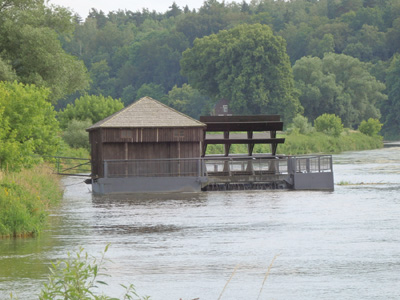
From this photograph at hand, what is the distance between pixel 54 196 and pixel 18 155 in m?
2.43

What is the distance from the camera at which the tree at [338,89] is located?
426 feet

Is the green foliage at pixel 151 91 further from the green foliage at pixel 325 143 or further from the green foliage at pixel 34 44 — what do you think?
the green foliage at pixel 34 44

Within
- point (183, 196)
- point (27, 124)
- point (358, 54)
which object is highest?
point (358, 54)

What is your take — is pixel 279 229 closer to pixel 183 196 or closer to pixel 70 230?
pixel 70 230

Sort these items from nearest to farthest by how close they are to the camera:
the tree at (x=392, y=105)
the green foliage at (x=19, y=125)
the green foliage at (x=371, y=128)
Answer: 1. the green foliage at (x=19, y=125)
2. the green foliage at (x=371, y=128)
3. the tree at (x=392, y=105)

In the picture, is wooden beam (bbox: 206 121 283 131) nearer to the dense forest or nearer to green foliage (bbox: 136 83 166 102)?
the dense forest

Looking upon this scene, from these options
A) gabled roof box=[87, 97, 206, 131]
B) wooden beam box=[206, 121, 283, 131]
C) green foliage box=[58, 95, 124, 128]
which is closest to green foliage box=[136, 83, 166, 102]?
green foliage box=[58, 95, 124, 128]

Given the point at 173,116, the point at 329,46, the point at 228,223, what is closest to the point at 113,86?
the point at 329,46

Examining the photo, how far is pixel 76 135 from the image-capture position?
237 ft

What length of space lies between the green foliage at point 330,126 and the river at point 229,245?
66041 mm

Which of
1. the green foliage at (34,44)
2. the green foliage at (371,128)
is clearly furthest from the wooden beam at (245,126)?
the green foliage at (371,128)

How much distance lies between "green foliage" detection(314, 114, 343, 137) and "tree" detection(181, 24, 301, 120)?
45.7 feet

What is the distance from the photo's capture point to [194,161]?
4775 centimetres

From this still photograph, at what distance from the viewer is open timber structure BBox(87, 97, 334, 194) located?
4672 cm
